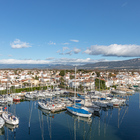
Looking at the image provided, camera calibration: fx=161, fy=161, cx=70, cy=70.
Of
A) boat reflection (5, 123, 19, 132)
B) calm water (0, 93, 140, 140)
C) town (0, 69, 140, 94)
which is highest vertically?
town (0, 69, 140, 94)

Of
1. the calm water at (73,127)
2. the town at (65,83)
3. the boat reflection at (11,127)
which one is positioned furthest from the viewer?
the town at (65,83)

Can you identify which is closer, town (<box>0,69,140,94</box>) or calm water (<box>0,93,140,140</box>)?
calm water (<box>0,93,140,140</box>)

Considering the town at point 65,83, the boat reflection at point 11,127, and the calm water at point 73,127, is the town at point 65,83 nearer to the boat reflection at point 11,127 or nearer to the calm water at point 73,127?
the calm water at point 73,127

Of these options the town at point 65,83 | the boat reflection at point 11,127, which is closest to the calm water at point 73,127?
the boat reflection at point 11,127

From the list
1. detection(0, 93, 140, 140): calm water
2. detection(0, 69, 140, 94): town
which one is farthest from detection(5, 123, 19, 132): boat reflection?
detection(0, 69, 140, 94): town

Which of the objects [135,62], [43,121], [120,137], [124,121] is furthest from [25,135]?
[135,62]

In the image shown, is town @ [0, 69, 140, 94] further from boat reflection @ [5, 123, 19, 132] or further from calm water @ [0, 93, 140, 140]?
boat reflection @ [5, 123, 19, 132]

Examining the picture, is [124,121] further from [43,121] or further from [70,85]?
[70,85]

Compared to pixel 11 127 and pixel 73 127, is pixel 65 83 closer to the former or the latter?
pixel 73 127
